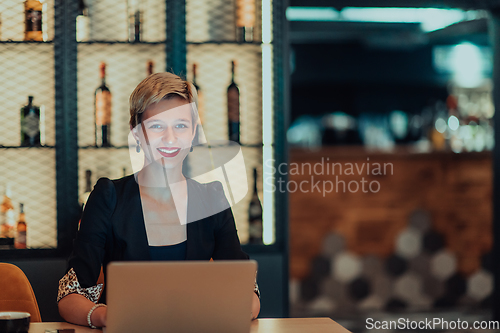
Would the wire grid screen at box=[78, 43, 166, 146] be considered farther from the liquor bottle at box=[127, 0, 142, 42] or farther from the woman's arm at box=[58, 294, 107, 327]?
the woman's arm at box=[58, 294, 107, 327]

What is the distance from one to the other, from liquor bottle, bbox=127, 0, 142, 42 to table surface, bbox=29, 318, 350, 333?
1655 millimetres

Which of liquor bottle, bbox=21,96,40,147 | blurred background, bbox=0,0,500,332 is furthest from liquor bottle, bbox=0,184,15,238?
liquor bottle, bbox=21,96,40,147

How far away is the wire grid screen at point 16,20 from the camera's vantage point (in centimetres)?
242

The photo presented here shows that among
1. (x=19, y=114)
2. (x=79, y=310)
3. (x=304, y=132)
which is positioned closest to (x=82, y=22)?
(x=19, y=114)

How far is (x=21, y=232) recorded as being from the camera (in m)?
2.37

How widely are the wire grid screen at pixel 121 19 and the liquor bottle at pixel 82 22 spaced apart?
3cm

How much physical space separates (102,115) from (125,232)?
1135 millimetres

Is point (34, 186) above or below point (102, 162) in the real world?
below

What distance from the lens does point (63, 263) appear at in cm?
235

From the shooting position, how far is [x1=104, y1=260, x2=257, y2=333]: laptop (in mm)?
903

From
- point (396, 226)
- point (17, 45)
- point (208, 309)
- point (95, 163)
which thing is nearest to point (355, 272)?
point (396, 226)

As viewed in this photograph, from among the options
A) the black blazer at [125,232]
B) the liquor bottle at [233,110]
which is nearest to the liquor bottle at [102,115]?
the liquor bottle at [233,110]

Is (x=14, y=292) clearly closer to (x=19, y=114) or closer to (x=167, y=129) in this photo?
(x=167, y=129)

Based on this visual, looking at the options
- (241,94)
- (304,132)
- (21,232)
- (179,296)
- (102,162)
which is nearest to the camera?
(179,296)
